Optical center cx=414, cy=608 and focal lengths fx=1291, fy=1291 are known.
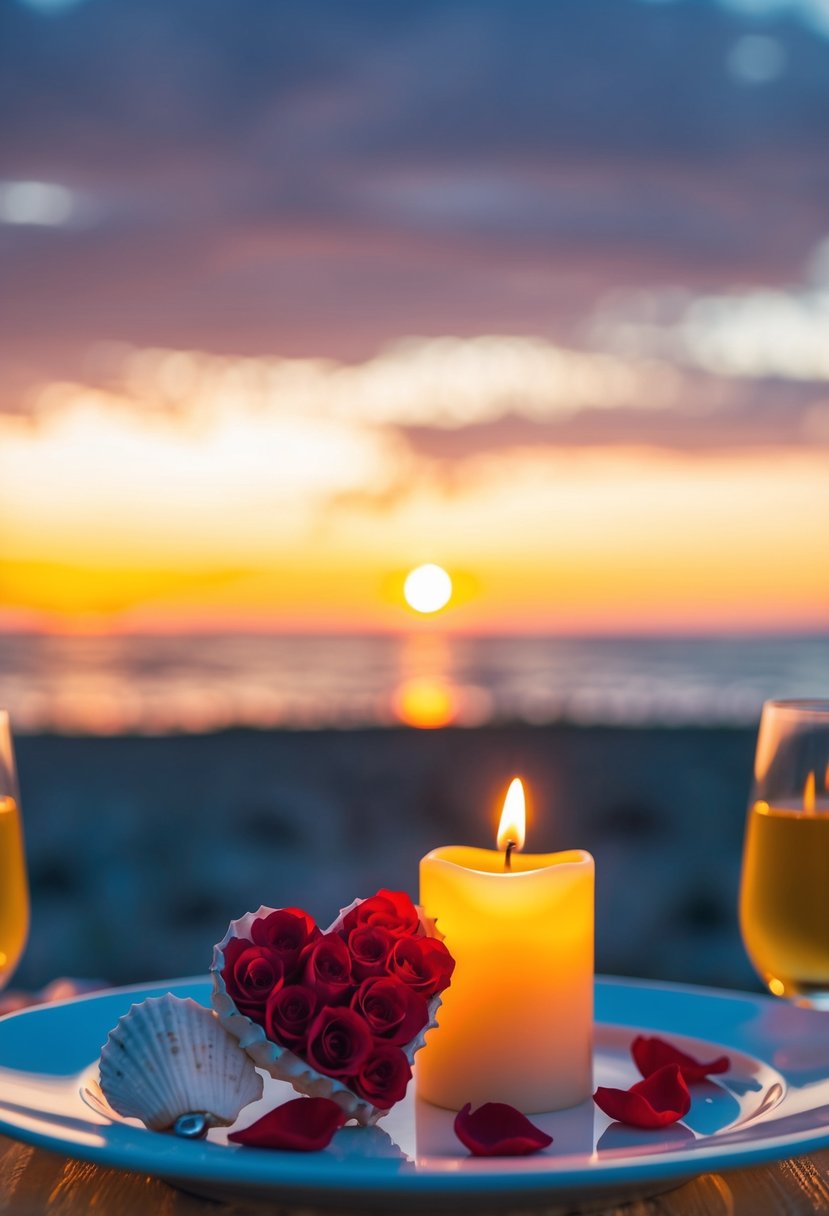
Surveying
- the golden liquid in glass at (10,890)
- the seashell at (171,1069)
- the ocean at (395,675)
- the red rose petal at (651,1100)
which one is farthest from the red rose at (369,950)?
the ocean at (395,675)

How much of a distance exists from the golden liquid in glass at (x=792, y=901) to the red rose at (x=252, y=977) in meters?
0.67

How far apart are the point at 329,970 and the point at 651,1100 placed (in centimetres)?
29

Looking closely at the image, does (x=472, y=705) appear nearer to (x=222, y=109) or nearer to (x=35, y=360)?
(x=35, y=360)

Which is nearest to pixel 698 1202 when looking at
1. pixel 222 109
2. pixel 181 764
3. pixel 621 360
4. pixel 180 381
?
pixel 181 764

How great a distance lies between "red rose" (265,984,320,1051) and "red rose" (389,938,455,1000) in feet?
0.23

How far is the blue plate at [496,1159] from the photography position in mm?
811

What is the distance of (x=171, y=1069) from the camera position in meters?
0.93

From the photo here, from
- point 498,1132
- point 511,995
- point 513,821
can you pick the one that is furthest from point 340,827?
point 498,1132

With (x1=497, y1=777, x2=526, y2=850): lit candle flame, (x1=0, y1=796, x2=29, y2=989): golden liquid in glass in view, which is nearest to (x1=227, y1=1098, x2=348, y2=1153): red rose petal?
(x1=497, y1=777, x2=526, y2=850): lit candle flame

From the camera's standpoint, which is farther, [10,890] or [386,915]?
[10,890]

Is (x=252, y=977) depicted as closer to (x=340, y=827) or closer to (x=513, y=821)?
(x=513, y=821)

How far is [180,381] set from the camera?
12141mm

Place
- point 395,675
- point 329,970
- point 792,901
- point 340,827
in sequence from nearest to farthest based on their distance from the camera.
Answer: point 329,970, point 792,901, point 340,827, point 395,675

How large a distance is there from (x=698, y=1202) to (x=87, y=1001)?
631 mm
